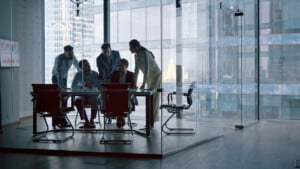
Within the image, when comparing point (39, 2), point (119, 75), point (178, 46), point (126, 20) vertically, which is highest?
point (39, 2)

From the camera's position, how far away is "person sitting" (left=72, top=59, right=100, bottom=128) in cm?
751

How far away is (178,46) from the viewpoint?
6402mm

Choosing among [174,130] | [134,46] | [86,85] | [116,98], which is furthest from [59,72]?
[174,130]

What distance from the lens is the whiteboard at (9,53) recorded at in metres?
8.06

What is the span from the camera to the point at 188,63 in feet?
21.7

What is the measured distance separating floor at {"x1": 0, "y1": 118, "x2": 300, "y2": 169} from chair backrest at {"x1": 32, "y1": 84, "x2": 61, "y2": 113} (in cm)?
99

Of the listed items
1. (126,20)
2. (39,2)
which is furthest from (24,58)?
(126,20)

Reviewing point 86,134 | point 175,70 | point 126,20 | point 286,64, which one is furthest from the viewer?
point 286,64

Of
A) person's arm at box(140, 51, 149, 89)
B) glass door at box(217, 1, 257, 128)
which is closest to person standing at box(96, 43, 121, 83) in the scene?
person's arm at box(140, 51, 149, 89)

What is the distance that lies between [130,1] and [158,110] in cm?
219

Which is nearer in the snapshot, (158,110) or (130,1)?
(158,110)

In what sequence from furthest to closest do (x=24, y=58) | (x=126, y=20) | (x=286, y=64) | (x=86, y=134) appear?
1. (x=24, y=58)
2. (x=286, y=64)
3. (x=126, y=20)
4. (x=86, y=134)

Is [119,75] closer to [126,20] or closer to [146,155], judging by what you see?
[126,20]

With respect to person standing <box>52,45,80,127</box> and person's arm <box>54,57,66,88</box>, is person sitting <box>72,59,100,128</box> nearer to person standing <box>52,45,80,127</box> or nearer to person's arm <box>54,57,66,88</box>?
person standing <box>52,45,80,127</box>
